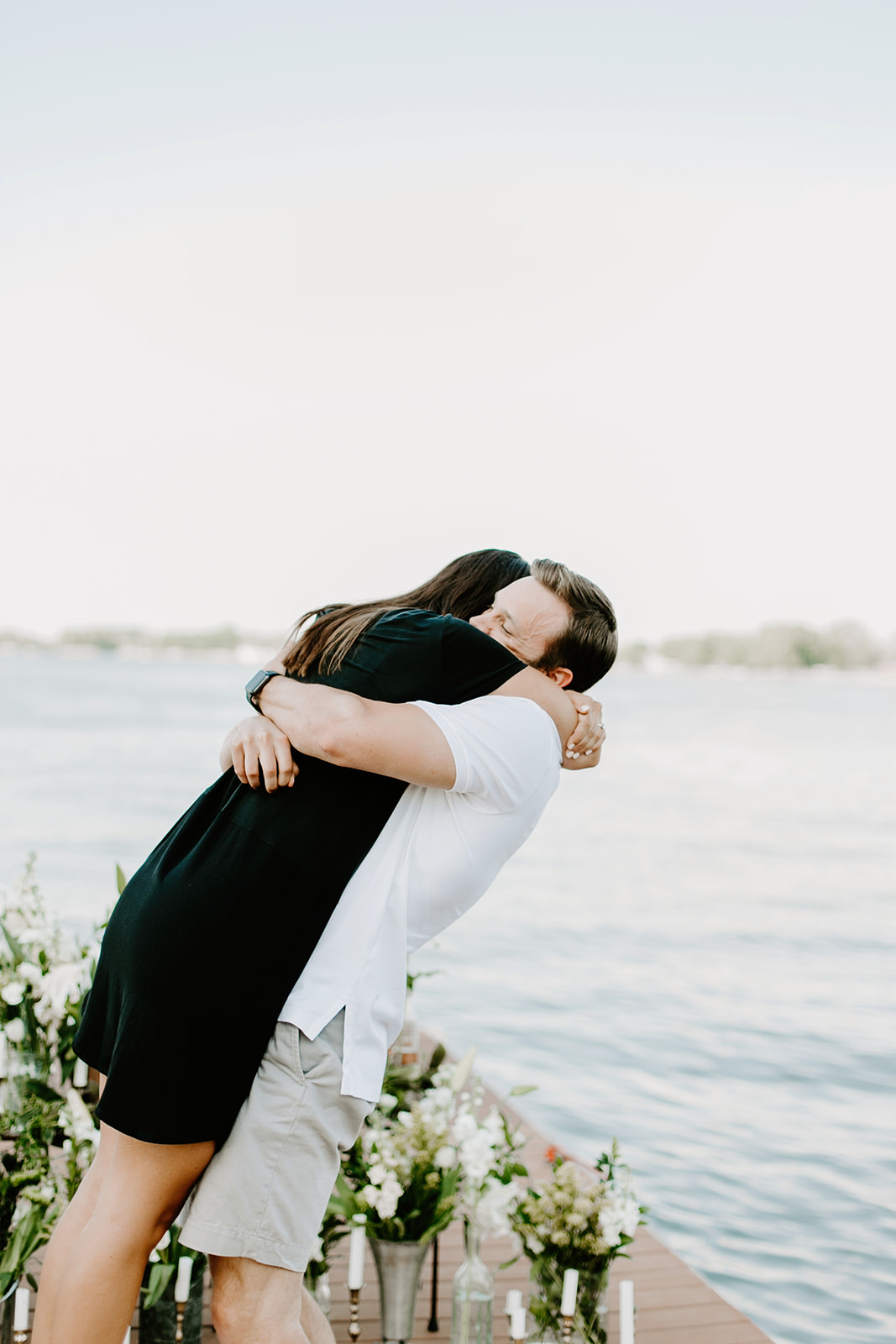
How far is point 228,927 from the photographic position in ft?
5.16

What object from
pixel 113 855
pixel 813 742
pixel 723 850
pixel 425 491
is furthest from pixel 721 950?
pixel 425 491

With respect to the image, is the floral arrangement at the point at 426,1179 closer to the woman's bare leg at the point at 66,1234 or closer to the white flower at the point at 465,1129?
the white flower at the point at 465,1129

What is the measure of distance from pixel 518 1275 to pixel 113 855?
15878 mm

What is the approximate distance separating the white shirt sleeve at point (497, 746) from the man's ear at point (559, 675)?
0.83ft

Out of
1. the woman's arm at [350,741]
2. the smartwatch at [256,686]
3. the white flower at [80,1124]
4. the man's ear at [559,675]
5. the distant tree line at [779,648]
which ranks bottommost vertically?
the white flower at [80,1124]

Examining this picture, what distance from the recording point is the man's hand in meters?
1.62

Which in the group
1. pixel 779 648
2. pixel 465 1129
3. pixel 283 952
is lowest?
pixel 465 1129

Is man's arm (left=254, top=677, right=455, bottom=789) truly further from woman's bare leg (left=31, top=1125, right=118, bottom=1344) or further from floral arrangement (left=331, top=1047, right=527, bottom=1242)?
floral arrangement (left=331, top=1047, right=527, bottom=1242)

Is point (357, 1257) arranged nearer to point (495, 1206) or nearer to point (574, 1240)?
point (495, 1206)

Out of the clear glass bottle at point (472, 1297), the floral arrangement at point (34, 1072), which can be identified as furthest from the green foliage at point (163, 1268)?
the clear glass bottle at point (472, 1297)

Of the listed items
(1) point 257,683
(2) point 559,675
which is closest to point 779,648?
(2) point 559,675

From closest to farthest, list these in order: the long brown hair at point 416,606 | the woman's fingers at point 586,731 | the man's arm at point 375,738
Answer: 1. the man's arm at point 375,738
2. the long brown hair at point 416,606
3. the woman's fingers at point 586,731

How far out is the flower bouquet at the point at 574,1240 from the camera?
8.26ft

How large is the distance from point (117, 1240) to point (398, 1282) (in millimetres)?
1253
